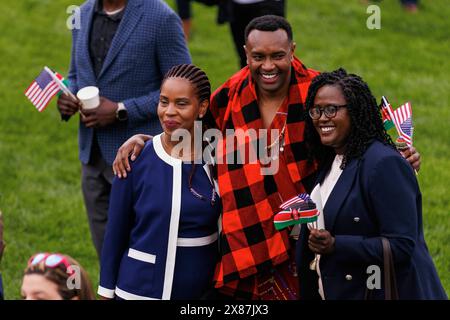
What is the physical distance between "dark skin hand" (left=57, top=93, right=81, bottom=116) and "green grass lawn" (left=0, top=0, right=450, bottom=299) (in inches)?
56.3

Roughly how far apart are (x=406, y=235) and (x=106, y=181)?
246 cm

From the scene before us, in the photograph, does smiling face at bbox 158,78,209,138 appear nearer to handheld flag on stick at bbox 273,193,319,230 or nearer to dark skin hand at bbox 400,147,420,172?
handheld flag on stick at bbox 273,193,319,230

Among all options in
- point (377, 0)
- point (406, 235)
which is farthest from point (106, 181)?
point (377, 0)

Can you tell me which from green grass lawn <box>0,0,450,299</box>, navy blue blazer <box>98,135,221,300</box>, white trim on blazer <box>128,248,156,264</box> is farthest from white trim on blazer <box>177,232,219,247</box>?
green grass lawn <box>0,0,450,299</box>

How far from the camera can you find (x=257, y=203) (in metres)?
4.89

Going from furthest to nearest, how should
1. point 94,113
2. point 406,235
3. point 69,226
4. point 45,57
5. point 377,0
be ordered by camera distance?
point 377,0 → point 45,57 → point 69,226 → point 94,113 → point 406,235

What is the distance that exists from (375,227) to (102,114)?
2.17 m

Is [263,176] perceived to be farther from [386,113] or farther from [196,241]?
[386,113]

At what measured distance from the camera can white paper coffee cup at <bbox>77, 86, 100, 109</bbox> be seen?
5.97 meters

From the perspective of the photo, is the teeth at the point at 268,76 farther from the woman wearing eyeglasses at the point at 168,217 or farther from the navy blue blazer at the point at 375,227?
the navy blue blazer at the point at 375,227

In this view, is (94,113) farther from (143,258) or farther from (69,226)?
(69,226)

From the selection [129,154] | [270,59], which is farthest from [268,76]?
[129,154]

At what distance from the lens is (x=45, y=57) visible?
11.6 m

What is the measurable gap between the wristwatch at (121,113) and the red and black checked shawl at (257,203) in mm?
1278
